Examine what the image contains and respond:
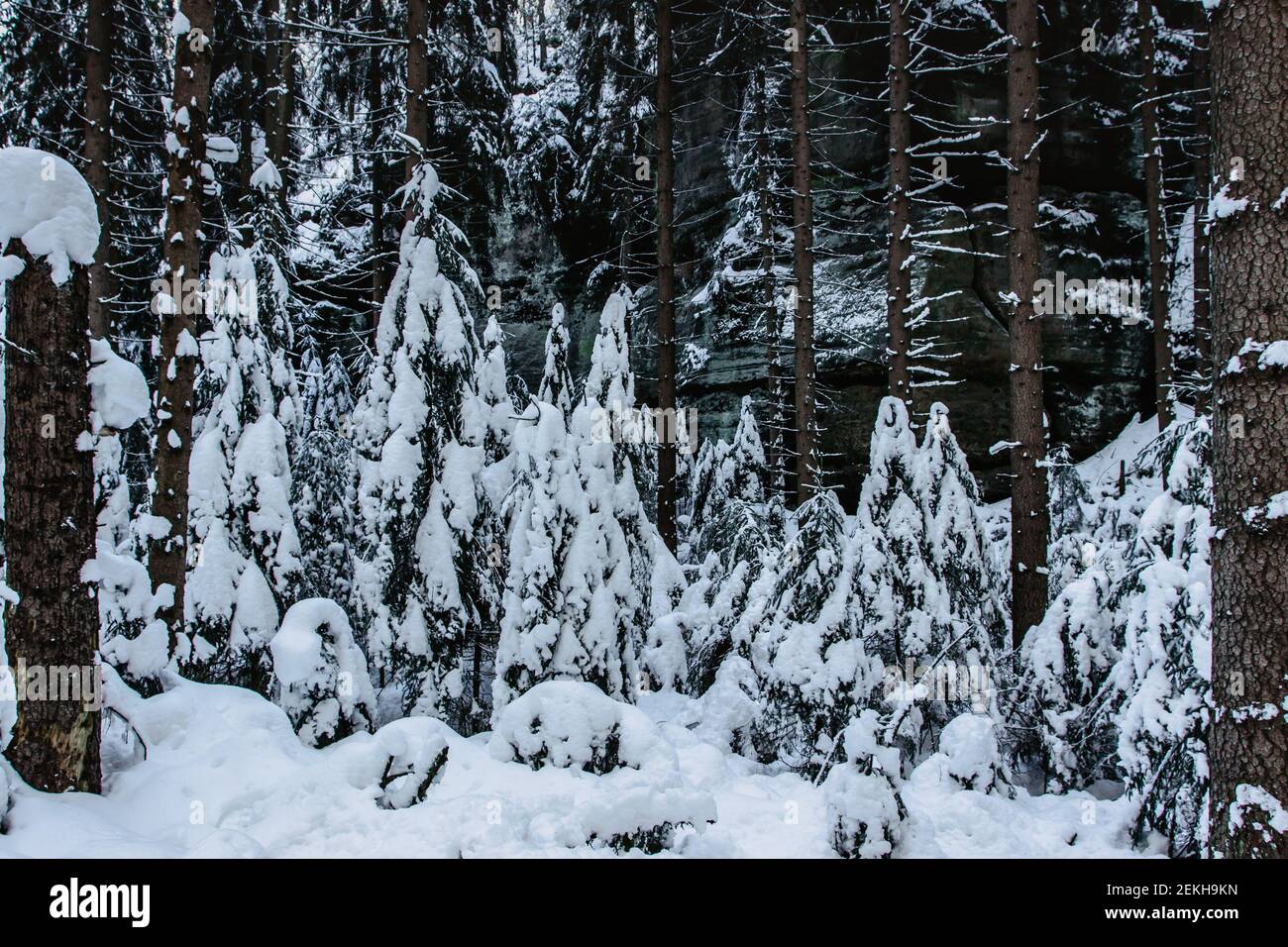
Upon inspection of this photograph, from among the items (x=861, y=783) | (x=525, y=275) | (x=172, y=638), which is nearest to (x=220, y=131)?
(x=525, y=275)

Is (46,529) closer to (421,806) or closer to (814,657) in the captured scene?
(421,806)

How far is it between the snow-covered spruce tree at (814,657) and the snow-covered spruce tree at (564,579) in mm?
1464

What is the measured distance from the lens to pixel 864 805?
488 centimetres

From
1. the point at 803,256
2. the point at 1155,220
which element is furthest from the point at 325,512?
the point at 1155,220

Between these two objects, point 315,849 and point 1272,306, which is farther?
point 315,849

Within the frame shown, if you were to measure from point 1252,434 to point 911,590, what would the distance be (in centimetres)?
438

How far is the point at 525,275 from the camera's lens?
2383 centimetres

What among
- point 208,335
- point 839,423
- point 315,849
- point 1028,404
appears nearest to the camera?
point 315,849

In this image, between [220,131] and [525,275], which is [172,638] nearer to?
[220,131]

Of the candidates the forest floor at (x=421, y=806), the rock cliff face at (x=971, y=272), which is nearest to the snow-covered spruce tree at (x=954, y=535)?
the forest floor at (x=421, y=806)

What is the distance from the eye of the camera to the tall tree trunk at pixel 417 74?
1012 cm

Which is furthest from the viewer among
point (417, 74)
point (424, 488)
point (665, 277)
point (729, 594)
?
point (665, 277)
